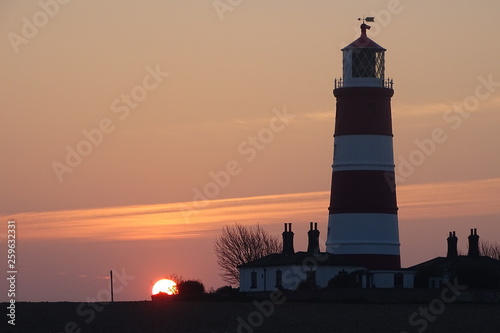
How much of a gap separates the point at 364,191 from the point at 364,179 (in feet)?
1.98

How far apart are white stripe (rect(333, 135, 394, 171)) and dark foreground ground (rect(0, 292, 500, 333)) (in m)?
8.61

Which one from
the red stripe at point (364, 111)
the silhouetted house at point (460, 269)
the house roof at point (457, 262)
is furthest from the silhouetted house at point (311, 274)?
the red stripe at point (364, 111)

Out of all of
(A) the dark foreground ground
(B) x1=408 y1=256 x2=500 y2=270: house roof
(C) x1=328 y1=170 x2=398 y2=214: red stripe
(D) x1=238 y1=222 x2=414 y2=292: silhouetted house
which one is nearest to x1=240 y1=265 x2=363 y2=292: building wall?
(D) x1=238 y1=222 x2=414 y2=292: silhouetted house

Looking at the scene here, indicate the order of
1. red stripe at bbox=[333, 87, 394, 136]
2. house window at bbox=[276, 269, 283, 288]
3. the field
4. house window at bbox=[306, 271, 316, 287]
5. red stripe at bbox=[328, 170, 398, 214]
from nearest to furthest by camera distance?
the field < red stripe at bbox=[328, 170, 398, 214] < red stripe at bbox=[333, 87, 394, 136] < house window at bbox=[306, 271, 316, 287] < house window at bbox=[276, 269, 283, 288]

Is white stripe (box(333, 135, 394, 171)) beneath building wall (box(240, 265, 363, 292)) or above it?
above

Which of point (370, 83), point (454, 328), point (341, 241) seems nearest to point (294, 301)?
point (341, 241)

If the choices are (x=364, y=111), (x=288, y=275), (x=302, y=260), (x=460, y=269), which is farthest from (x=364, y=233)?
(x=460, y=269)

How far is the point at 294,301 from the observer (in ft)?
209

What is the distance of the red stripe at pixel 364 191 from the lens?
67.8 meters

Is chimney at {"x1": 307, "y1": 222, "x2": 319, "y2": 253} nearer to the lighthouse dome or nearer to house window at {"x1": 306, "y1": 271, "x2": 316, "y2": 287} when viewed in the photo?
house window at {"x1": 306, "y1": 271, "x2": 316, "y2": 287}

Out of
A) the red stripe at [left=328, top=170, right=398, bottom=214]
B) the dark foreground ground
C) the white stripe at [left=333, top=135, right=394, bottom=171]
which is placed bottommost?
the dark foreground ground

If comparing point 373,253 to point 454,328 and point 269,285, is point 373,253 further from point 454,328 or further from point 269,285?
point 454,328

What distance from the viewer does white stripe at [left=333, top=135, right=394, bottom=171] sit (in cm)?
6788

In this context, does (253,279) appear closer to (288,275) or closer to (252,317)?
(288,275)
